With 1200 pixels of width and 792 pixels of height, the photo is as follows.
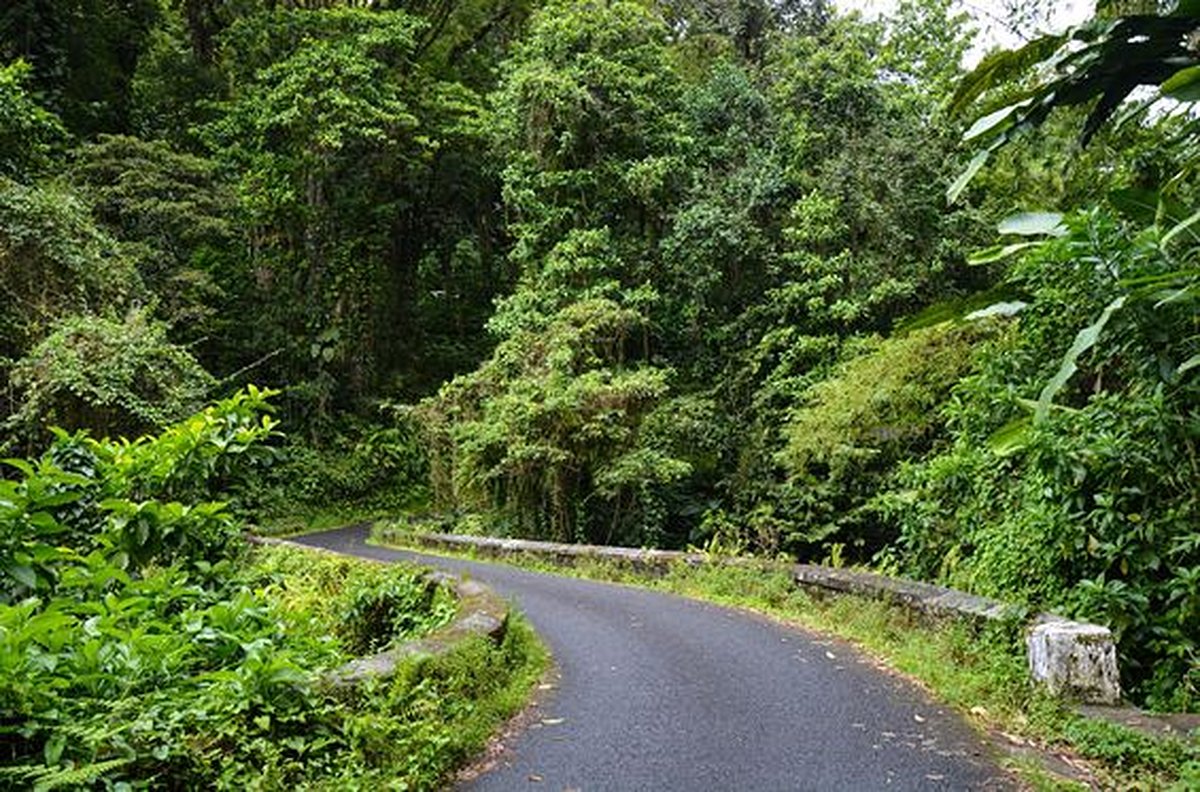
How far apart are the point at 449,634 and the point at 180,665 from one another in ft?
6.94

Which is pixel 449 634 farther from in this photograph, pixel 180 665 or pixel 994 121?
pixel 994 121

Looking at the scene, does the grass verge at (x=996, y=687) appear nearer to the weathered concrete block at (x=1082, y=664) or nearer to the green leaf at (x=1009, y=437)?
the weathered concrete block at (x=1082, y=664)

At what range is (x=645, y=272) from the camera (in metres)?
18.3

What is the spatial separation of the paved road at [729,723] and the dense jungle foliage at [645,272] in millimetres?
1441

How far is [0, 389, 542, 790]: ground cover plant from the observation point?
317 centimetres

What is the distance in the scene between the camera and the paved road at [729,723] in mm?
4121

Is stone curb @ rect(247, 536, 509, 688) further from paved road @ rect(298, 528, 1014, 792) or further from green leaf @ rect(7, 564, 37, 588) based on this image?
green leaf @ rect(7, 564, 37, 588)

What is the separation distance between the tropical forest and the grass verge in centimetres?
56

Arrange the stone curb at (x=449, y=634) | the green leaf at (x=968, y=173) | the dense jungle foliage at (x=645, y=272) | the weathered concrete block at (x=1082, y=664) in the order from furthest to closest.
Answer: the dense jungle foliage at (x=645, y=272) → the weathered concrete block at (x=1082, y=664) → the stone curb at (x=449, y=634) → the green leaf at (x=968, y=173)

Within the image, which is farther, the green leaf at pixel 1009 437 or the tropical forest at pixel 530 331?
the green leaf at pixel 1009 437

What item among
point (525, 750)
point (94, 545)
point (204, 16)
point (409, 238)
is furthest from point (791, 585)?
point (204, 16)

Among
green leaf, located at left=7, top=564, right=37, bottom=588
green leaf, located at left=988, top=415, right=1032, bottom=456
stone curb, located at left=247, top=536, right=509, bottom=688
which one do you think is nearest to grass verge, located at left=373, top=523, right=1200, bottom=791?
green leaf, located at left=988, top=415, right=1032, bottom=456

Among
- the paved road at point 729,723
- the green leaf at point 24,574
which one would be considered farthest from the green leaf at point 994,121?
the green leaf at point 24,574

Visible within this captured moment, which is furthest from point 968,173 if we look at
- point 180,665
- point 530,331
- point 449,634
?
point 530,331
